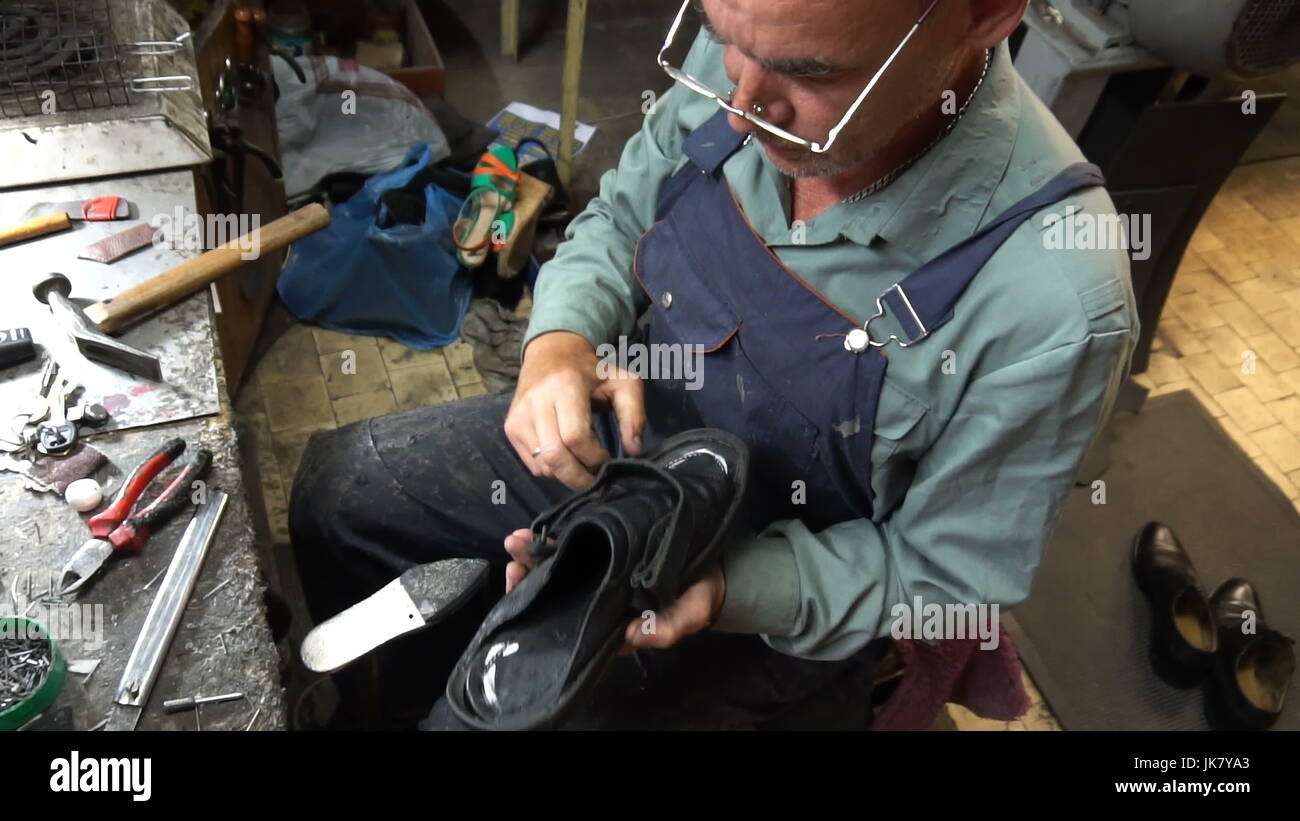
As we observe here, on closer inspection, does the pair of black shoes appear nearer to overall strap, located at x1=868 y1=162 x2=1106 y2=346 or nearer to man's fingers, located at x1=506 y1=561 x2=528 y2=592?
overall strap, located at x1=868 y1=162 x2=1106 y2=346

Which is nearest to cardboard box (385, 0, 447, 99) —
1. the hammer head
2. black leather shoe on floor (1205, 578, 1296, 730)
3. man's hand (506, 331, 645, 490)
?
the hammer head

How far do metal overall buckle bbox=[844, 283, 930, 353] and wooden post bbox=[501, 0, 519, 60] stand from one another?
2.77 meters

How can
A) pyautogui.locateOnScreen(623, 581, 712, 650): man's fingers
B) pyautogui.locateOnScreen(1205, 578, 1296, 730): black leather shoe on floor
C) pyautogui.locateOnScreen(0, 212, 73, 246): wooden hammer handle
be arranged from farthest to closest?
pyautogui.locateOnScreen(1205, 578, 1296, 730): black leather shoe on floor → pyautogui.locateOnScreen(0, 212, 73, 246): wooden hammer handle → pyautogui.locateOnScreen(623, 581, 712, 650): man's fingers

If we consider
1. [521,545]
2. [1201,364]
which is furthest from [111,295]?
[1201,364]

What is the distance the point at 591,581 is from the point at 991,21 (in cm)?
79

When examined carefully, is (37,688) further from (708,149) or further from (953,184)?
(953,184)

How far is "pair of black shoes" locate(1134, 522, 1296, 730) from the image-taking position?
2123 mm

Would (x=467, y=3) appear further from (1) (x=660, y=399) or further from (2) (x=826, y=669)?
(2) (x=826, y=669)

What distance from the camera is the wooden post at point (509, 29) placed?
3.53 m

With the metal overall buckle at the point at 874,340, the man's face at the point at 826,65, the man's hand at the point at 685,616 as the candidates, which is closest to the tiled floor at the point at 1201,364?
the man's hand at the point at 685,616

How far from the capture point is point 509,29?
3.61 metres

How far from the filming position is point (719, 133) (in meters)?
1.39

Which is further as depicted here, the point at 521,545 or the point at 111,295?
the point at 111,295
